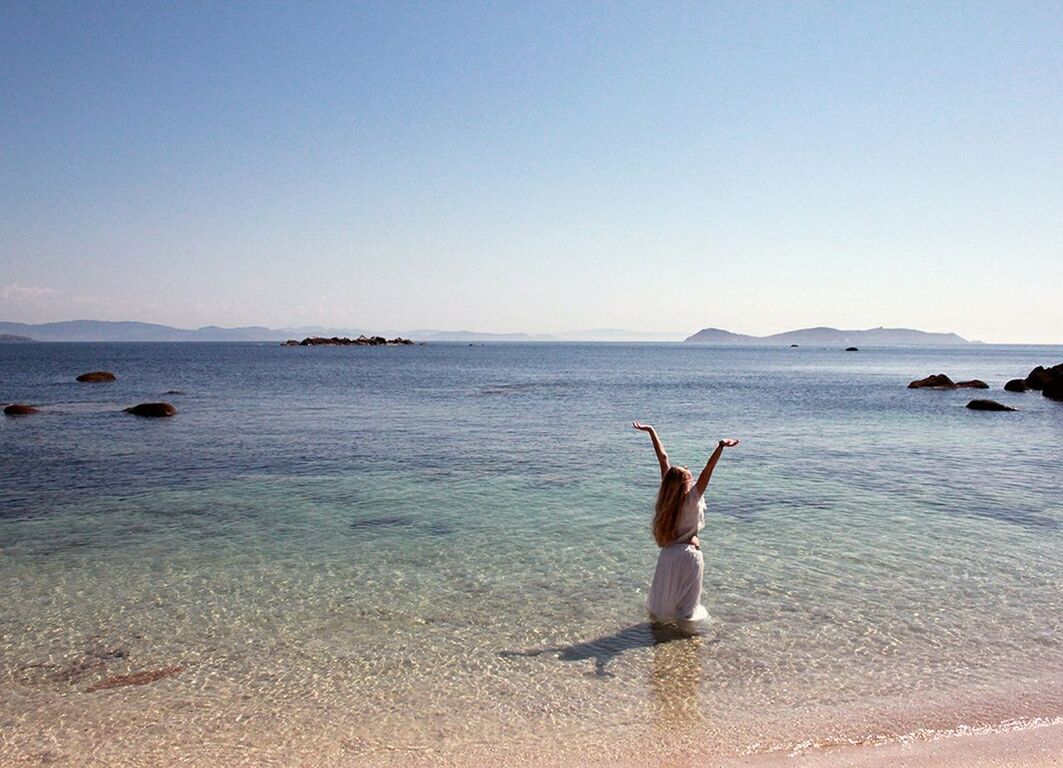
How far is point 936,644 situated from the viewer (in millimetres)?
9172

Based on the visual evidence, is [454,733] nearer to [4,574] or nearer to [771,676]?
[771,676]

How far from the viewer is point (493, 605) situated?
10.7 m

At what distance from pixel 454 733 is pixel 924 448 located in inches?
1052

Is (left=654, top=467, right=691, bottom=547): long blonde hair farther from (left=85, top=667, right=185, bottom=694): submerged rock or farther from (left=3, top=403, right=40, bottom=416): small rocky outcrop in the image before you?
(left=3, top=403, right=40, bottom=416): small rocky outcrop

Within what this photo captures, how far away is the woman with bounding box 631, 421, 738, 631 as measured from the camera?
29.7ft

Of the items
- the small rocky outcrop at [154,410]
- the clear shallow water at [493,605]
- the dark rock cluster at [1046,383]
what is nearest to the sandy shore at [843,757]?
the clear shallow water at [493,605]

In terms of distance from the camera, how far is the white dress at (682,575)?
913 cm

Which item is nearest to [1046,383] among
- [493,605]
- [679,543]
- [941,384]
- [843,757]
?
[941,384]

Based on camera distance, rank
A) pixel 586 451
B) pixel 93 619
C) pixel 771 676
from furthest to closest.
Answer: pixel 586 451, pixel 93 619, pixel 771 676

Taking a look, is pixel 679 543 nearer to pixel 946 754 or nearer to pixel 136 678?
pixel 946 754

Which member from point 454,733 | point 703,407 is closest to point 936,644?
point 454,733

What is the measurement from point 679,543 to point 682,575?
461 millimetres

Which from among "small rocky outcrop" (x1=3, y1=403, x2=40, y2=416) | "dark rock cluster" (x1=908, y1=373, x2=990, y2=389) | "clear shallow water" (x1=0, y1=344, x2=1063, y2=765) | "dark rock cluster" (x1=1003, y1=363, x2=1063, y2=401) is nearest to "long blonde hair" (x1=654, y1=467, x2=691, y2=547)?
"clear shallow water" (x1=0, y1=344, x2=1063, y2=765)

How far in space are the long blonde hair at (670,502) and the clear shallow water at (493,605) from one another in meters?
1.40
